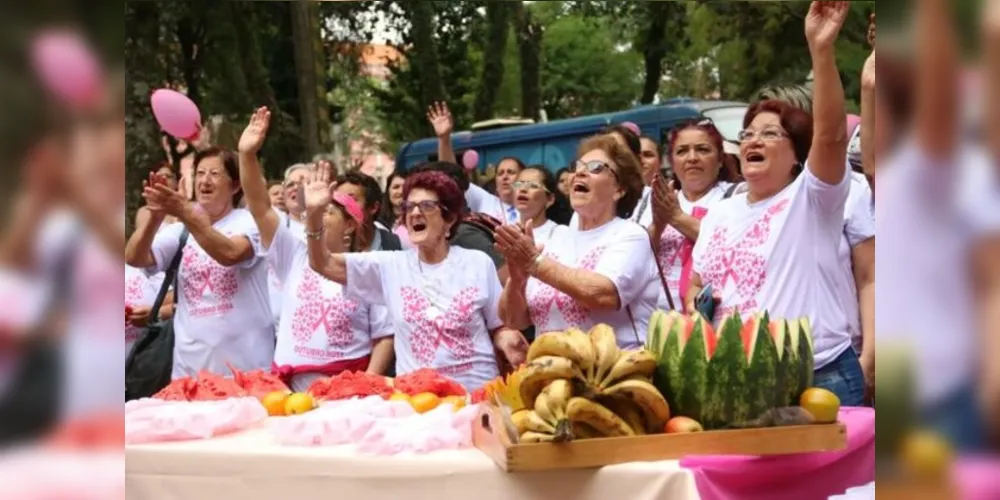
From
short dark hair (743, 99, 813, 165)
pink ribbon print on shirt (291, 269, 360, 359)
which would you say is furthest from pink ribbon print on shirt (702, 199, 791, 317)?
pink ribbon print on shirt (291, 269, 360, 359)

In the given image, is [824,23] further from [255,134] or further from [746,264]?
[255,134]

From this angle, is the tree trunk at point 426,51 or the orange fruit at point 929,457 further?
the tree trunk at point 426,51

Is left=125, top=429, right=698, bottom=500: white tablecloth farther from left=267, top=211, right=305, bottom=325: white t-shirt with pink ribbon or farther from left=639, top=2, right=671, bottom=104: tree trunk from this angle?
left=639, top=2, right=671, bottom=104: tree trunk

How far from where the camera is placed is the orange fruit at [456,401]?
2.34m

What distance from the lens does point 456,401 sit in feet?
7.91

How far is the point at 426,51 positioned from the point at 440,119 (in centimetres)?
35

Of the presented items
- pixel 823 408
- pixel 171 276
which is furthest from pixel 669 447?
pixel 171 276

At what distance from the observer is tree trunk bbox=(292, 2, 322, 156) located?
4.81 m

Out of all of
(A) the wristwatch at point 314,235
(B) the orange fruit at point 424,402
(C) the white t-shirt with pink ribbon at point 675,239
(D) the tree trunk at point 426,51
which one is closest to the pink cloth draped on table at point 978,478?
(B) the orange fruit at point 424,402

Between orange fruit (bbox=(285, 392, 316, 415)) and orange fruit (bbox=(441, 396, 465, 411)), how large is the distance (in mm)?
342

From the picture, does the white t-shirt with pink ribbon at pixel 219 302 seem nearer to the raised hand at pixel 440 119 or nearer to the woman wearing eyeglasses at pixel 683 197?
the woman wearing eyeglasses at pixel 683 197

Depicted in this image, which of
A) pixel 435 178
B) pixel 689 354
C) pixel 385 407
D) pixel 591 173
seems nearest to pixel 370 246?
pixel 435 178

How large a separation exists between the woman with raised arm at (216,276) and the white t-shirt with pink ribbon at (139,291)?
0.11 meters

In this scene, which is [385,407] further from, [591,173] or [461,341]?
[591,173]
